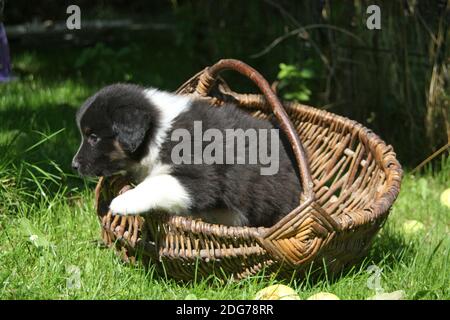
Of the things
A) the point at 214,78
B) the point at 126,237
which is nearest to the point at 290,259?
the point at 126,237

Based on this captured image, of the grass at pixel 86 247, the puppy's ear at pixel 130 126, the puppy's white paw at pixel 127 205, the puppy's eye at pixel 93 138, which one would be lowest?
the grass at pixel 86 247

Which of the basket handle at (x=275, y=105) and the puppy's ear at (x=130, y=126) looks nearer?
the basket handle at (x=275, y=105)

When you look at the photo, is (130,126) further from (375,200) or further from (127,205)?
(375,200)

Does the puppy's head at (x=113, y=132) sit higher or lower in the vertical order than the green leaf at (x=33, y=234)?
higher

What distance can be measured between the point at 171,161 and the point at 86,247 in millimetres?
679

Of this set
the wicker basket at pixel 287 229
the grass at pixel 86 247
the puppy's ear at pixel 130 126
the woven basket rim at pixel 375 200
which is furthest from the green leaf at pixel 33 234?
the woven basket rim at pixel 375 200

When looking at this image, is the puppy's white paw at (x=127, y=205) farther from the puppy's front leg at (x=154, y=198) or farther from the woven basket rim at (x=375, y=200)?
the woven basket rim at (x=375, y=200)

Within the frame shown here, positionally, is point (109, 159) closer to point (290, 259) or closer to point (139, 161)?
point (139, 161)

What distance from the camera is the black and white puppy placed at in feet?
11.6

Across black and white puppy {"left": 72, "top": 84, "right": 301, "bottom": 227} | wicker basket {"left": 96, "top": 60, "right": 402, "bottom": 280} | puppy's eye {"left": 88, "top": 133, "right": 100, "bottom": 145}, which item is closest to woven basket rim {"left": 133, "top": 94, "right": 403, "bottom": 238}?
wicker basket {"left": 96, "top": 60, "right": 402, "bottom": 280}

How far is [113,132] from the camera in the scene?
3.65 meters

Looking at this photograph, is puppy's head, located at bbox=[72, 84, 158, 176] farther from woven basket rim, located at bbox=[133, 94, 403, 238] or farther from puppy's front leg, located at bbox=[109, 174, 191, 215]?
woven basket rim, located at bbox=[133, 94, 403, 238]

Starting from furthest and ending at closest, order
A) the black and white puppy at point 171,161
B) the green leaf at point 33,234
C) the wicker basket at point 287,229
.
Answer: the green leaf at point 33,234 → the black and white puppy at point 171,161 → the wicker basket at point 287,229

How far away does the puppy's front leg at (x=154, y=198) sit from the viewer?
3391mm
